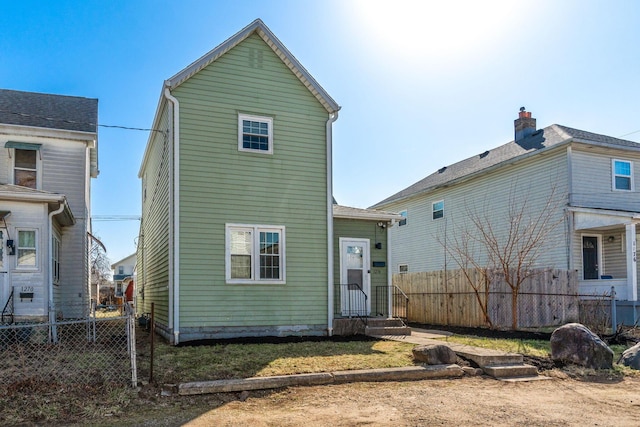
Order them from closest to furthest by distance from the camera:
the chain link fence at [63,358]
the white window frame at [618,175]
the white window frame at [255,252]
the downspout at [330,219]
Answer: the chain link fence at [63,358], the white window frame at [255,252], the downspout at [330,219], the white window frame at [618,175]

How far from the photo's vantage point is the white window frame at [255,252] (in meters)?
12.3

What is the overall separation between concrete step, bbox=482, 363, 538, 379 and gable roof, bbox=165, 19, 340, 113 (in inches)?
297

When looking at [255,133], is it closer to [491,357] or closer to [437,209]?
[491,357]

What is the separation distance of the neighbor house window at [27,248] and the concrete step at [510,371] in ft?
32.2

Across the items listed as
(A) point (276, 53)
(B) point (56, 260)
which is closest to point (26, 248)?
(B) point (56, 260)

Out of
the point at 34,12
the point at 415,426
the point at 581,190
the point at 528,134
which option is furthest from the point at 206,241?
the point at 528,134

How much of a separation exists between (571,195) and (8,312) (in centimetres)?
1675

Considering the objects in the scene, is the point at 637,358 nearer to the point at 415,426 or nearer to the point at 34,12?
the point at 415,426

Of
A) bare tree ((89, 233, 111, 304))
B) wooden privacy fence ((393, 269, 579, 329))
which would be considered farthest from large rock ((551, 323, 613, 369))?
bare tree ((89, 233, 111, 304))

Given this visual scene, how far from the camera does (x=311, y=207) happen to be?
1326cm

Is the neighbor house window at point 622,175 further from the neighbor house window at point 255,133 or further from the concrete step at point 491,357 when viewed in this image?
the neighbor house window at point 255,133

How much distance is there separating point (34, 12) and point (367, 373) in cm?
1077

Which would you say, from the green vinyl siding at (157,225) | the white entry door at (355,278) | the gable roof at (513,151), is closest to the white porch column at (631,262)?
the gable roof at (513,151)

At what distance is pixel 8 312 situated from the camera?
11203 millimetres
